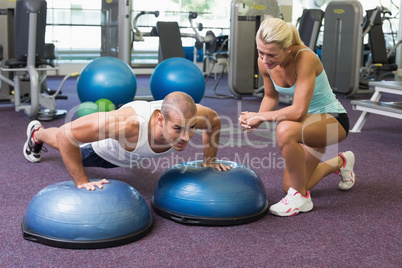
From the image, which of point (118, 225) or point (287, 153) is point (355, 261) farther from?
point (118, 225)

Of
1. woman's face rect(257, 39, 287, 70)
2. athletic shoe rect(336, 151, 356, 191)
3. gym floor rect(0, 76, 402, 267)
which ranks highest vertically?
woman's face rect(257, 39, 287, 70)

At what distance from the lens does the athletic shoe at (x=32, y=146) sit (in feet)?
9.86

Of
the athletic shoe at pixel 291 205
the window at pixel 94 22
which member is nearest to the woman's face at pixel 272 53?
the athletic shoe at pixel 291 205

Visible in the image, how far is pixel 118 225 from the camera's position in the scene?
6.23 ft

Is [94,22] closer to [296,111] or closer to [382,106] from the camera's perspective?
[382,106]

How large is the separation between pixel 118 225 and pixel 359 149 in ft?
7.79

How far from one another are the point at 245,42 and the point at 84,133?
4439mm

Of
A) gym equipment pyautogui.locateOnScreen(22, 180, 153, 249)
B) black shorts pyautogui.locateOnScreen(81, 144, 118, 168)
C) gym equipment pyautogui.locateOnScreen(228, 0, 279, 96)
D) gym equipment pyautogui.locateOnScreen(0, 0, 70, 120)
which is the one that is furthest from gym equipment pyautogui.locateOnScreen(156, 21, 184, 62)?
gym equipment pyautogui.locateOnScreen(22, 180, 153, 249)

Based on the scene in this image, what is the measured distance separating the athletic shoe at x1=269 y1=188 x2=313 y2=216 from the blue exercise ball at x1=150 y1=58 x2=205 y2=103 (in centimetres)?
252

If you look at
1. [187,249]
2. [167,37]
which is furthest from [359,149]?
[167,37]

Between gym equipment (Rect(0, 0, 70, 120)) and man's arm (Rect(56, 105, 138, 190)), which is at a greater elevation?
gym equipment (Rect(0, 0, 70, 120))

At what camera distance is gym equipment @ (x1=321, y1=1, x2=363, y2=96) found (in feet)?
20.1

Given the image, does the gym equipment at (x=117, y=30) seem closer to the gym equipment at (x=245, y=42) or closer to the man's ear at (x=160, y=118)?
the gym equipment at (x=245, y=42)

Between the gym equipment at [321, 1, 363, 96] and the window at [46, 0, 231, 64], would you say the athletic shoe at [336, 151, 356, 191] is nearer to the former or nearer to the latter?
the gym equipment at [321, 1, 363, 96]
